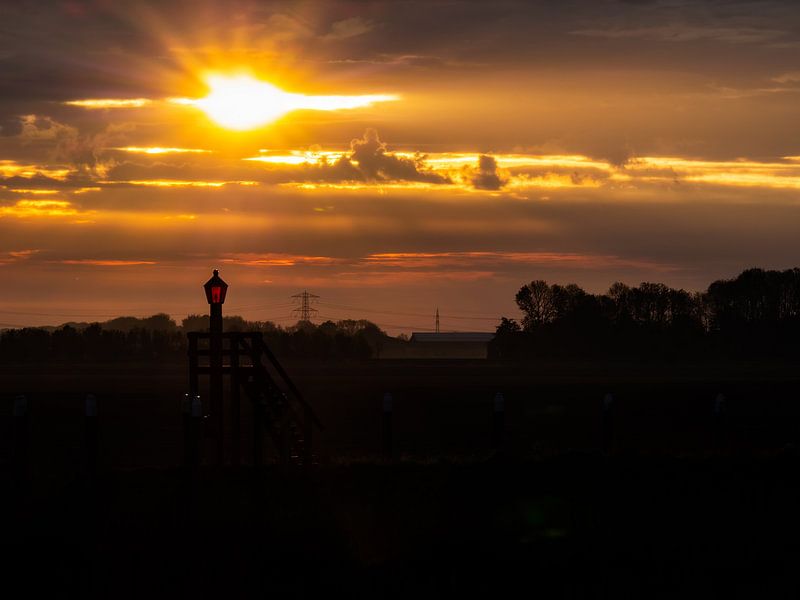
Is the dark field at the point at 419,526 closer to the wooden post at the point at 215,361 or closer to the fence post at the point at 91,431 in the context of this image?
the fence post at the point at 91,431

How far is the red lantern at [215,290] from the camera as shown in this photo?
2430 cm

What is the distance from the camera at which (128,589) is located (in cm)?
1152

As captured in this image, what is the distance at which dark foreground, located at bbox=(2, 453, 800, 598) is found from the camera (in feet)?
38.5

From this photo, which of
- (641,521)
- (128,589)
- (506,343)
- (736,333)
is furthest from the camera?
(506,343)

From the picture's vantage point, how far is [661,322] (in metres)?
158

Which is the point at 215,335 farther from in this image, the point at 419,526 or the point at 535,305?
the point at 535,305

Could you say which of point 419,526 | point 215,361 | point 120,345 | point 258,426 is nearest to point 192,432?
point 419,526

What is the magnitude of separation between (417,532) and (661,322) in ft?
485

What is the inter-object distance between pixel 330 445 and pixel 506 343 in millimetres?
128282

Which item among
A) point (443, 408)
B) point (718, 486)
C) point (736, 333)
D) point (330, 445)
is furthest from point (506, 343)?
point (718, 486)

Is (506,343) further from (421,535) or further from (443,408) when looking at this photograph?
(421,535)

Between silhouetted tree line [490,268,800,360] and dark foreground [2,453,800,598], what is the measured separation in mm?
123335

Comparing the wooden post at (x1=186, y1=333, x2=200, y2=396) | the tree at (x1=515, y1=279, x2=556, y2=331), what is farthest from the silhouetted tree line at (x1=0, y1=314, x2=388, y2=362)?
the wooden post at (x1=186, y1=333, x2=200, y2=396)

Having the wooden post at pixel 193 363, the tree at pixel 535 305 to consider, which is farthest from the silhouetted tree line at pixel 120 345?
the wooden post at pixel 193 363
